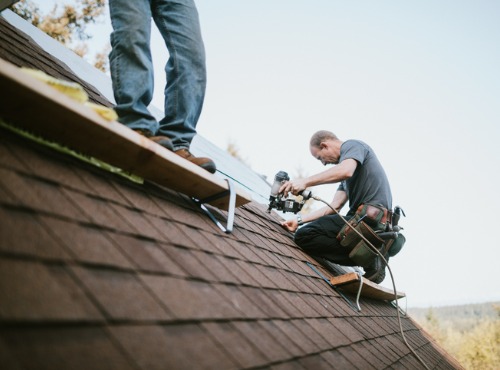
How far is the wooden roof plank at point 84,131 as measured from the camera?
2.83 feet

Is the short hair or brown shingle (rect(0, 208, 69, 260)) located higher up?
the short hair

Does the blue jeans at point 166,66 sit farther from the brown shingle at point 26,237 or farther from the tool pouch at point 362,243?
the tool pouch at point 362,243

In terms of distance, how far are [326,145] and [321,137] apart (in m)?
0.11

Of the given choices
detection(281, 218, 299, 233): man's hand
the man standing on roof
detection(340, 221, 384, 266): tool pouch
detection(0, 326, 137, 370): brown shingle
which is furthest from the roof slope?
detection(281, 218, 299, 233): man's hand

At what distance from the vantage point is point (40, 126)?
102cm

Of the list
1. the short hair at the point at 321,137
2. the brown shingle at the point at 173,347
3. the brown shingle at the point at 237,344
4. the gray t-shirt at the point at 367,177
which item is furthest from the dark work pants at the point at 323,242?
the brown shingle at the point at 173,347

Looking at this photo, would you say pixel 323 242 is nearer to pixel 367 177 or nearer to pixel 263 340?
pixel 367 177

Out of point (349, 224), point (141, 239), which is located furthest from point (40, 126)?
point (349, 224)

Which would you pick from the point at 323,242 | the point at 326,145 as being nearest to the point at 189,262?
the point at 323,242

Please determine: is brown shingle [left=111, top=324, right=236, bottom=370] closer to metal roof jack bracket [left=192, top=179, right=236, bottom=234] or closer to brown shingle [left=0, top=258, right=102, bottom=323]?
brown shingle [left=0, top=258, right=102, bottom=323]

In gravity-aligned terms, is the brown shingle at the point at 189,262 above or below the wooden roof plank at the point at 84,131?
below

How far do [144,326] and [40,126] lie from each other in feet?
2.50

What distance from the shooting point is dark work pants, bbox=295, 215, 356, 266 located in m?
3.09

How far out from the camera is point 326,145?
140 inches
